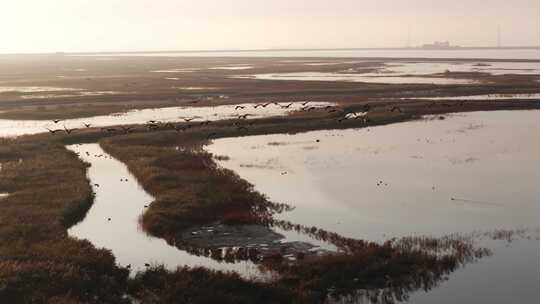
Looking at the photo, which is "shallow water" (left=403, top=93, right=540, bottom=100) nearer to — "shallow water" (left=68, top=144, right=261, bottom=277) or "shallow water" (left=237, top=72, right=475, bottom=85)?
"shallow water" (left=237, top=72, right=475, bottom=85)

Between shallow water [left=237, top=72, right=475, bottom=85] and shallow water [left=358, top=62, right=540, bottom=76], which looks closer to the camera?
shallow water [left=237, top=72, right=475, bottom=85]

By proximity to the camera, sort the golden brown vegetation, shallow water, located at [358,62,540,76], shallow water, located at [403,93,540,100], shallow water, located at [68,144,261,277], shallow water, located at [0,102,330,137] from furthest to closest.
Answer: shallow water, located at [358,62,540,76]
shallow water, located at [403,93,540,100]
shallow water, located at [0,102,330,137]
shallow water, located at [68,144,261,277]
the golden brown vegetation

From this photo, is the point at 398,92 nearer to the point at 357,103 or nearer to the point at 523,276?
the point at 357,103

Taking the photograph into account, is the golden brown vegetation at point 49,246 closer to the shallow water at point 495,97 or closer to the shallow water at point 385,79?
the shallow water at point 495,97

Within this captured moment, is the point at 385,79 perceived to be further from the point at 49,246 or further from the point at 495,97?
the point at 49,246

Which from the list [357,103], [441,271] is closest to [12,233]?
[441,271]

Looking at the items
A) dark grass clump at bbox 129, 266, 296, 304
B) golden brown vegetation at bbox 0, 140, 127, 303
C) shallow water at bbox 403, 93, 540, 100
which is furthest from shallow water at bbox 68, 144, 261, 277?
shallow water at bbox 403, 93, 540, 100

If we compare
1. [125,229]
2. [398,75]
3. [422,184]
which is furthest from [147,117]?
[398,75]
